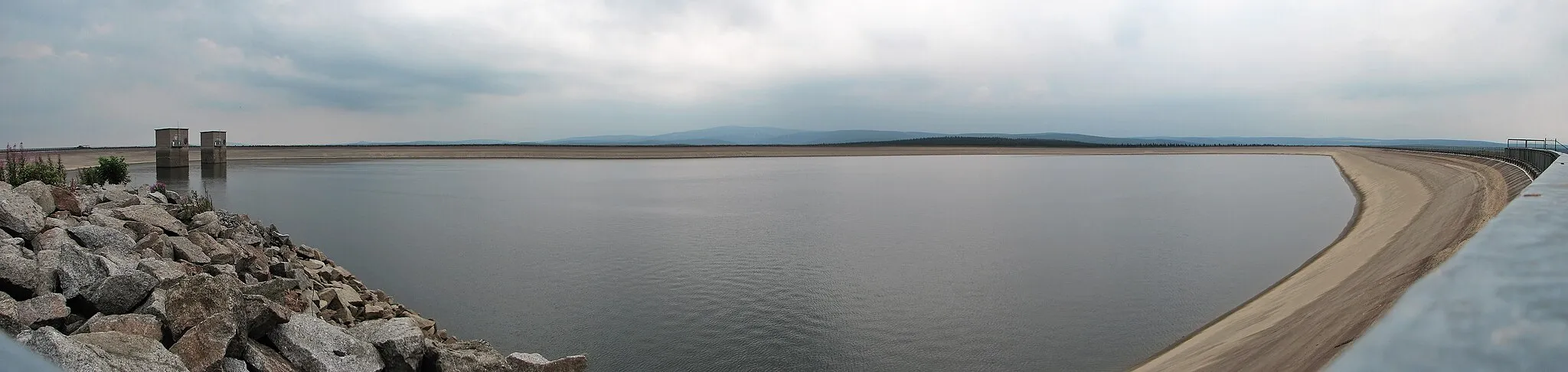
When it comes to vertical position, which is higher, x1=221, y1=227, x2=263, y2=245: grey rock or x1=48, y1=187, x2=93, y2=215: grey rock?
x1=48, y1=187, x2=93, y2=215: grey rock

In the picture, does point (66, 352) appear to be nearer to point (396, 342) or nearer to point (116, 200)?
point (396, 342)

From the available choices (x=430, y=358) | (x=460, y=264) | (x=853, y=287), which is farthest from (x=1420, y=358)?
(x=460, y=264)

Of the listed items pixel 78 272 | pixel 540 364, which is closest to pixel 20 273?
pixel 78 272

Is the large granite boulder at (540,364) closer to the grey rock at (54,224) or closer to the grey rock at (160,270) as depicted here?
the grey rock at (160,270)

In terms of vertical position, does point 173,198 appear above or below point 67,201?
below

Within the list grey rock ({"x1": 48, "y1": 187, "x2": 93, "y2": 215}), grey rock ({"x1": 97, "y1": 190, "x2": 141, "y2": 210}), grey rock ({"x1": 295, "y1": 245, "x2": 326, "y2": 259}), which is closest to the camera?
grey rock ({"x1": 48, "y1": 187, "x2": 93, "y2": 215})

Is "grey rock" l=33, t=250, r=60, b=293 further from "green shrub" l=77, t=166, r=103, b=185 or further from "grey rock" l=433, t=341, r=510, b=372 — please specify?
"green shrub" l=77, t=166, r=103, b=185

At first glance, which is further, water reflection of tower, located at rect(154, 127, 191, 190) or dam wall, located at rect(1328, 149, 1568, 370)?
water reflection of tower, located at rect(154, 127, 191, 190)

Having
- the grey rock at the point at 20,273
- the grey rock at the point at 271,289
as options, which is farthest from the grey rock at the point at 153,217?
the grey rock at the point at 20,273

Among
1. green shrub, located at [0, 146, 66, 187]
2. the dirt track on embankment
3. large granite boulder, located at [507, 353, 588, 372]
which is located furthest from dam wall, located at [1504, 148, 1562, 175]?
green shrub, located at [0, 146, 66, 187]
